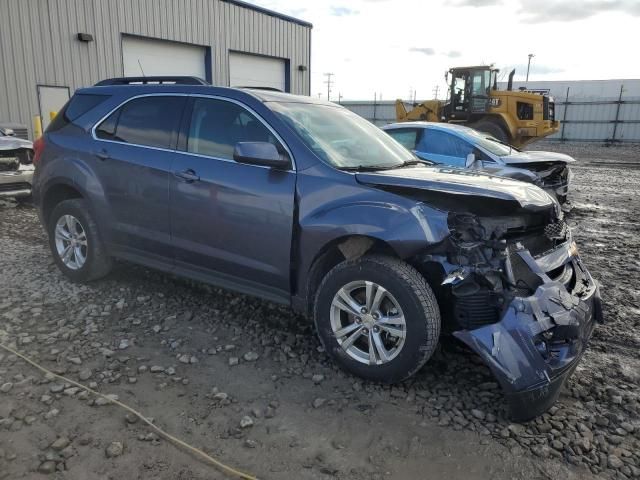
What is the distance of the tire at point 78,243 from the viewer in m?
4.57

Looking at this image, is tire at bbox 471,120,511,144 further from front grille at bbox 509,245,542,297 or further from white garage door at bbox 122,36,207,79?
front grille at bbox 509,245,542,297

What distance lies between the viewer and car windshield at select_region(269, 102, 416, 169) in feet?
11.8

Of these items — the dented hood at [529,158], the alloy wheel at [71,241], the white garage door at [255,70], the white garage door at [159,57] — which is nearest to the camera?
the alloy wheel at [71,241]

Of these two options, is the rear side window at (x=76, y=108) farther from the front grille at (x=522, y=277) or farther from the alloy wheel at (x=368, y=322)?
the front grille at (x=522, y=277)

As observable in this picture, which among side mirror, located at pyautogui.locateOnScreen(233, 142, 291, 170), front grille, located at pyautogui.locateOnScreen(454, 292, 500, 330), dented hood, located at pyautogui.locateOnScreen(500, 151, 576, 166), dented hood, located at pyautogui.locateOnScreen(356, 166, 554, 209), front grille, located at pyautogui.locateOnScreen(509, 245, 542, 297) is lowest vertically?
front grille, located at pyautogui.locateOnScreen(454, 292, 500, 330)

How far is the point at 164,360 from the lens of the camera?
3.48m

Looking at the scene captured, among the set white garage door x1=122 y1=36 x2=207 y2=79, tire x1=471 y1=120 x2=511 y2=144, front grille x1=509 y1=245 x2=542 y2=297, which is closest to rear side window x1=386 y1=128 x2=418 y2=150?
front grille x1=509 y1=245 x2=542 y2=297

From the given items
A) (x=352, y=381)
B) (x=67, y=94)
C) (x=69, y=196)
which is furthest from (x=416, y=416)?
(x=67, y=94)

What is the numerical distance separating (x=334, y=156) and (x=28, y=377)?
248cm

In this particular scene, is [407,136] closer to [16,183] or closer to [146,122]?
[146,122]

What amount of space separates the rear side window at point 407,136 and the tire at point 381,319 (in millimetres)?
5456

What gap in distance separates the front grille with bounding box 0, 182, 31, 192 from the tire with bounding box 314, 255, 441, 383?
6.72 meters

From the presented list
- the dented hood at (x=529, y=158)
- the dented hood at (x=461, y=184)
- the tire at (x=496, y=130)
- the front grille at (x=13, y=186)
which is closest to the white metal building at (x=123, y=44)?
the front grille at (x=13, y=186)

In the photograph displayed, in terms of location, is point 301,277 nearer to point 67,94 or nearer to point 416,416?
point 416,416
